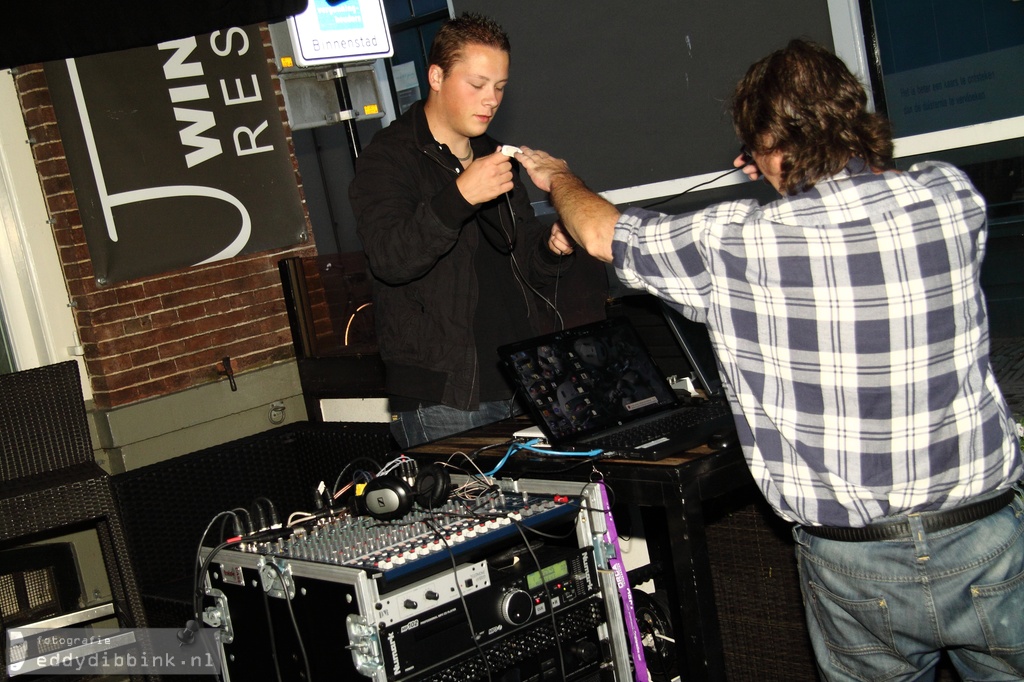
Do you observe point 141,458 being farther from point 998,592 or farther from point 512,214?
point 998,592

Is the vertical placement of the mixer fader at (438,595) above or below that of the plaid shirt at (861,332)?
below

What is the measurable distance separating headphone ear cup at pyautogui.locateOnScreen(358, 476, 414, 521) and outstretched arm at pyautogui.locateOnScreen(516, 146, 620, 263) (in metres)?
0.64

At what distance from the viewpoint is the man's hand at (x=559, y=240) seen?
2.53m

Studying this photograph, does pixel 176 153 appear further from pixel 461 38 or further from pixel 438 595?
pixel 438 595

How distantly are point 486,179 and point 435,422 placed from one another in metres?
0.72

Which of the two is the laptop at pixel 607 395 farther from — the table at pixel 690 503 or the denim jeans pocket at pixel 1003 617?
the denim jeans pocket at pixel 1003 617

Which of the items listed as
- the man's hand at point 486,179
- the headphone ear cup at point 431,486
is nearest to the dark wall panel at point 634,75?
the man's hand at point 486,179

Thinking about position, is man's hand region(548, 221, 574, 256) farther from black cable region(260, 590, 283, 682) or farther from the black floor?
the black floor

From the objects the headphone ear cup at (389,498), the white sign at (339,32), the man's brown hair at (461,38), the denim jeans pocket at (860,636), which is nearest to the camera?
the denim jeans pocket at (860,636)

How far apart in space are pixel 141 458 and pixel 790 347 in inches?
141

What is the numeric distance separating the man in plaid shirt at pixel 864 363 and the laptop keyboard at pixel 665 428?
490mm

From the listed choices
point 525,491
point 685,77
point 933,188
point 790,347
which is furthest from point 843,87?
point 685,77

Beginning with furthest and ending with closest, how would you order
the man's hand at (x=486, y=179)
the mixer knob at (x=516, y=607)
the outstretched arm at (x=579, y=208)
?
the man's hand at (x=486, y=179) → the mixer knob at (x=516, y=607) → the outstretched arm at (x=579, y=208)

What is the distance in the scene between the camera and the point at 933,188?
1.53 m
